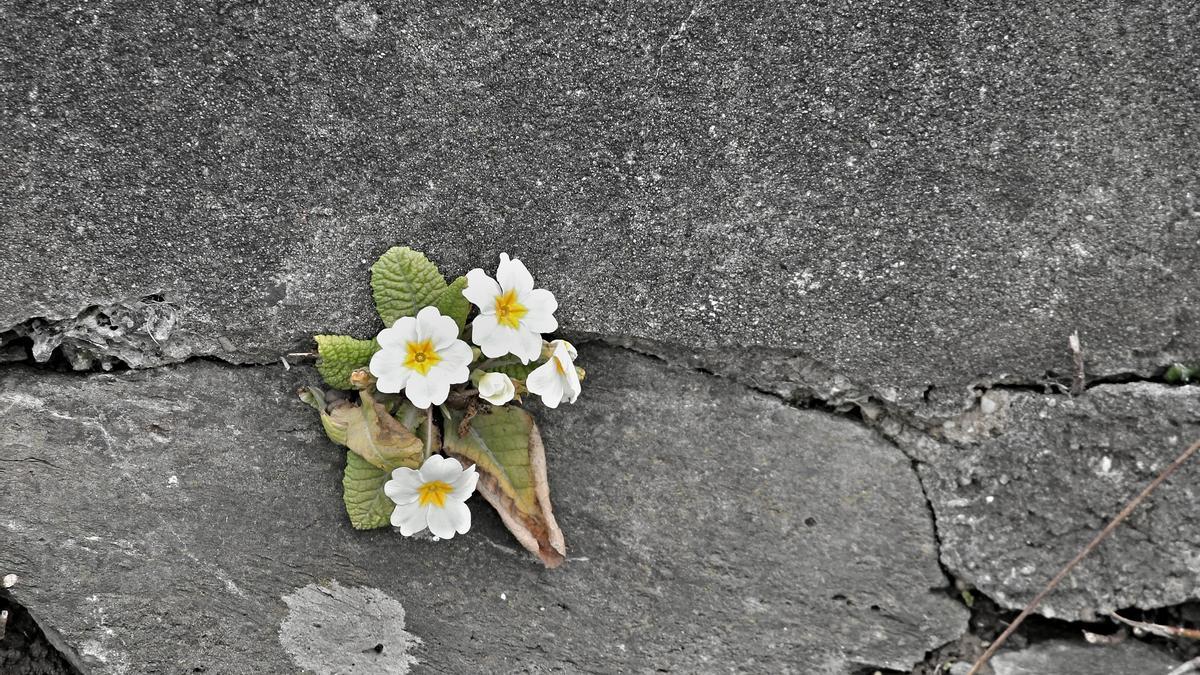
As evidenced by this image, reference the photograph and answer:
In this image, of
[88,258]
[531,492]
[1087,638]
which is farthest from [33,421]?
[1087,638]

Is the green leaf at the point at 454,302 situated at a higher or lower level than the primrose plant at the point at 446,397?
higher

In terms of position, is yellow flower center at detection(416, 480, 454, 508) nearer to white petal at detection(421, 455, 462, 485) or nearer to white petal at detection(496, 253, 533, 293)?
white petal at detection(421, 455, 462, 485)

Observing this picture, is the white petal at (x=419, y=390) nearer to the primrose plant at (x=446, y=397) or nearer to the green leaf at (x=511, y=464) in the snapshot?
the primrose plant at (x=446, y=397)

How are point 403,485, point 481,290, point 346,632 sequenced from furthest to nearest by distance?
point 346,632 < point 403,485 < point 481,290

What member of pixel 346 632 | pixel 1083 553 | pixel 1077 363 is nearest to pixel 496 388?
pixel 346 632

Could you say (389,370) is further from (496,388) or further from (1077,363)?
(1077,363)

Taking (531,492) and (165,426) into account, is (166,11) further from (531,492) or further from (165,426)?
(531,492)

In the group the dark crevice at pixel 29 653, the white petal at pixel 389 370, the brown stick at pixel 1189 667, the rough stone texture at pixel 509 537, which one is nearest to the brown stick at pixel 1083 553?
the rough stone texture at pixel 509 537
